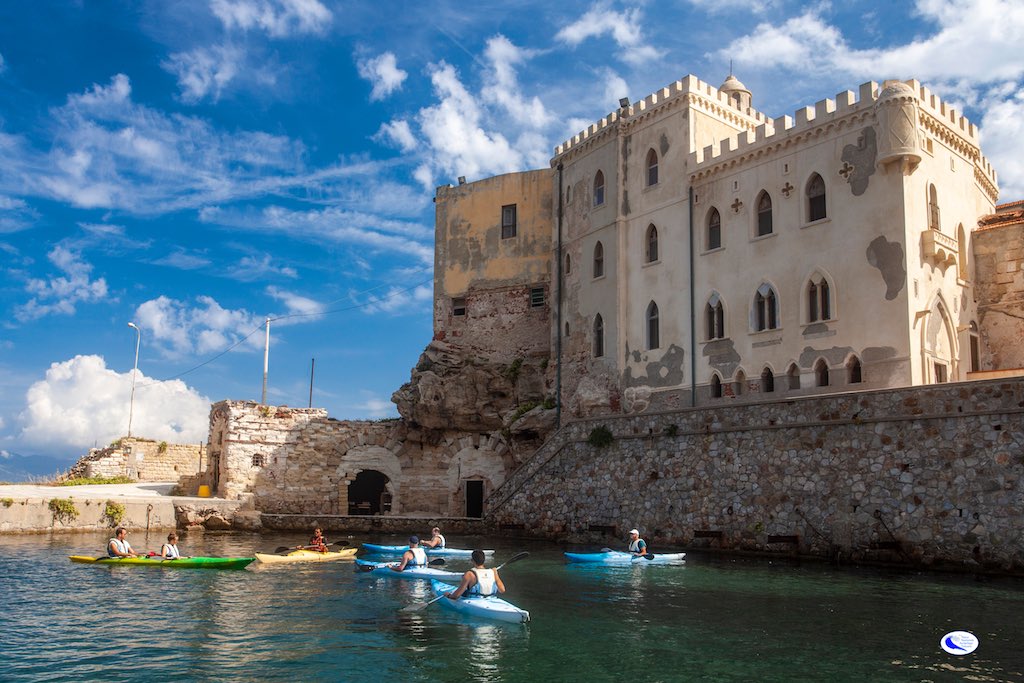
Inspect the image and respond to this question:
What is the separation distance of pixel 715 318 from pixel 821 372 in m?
4.59

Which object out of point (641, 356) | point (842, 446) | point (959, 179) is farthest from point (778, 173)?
point (842, 446)

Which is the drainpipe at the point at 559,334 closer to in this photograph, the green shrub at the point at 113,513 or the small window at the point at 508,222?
the small window at the point at 508,222

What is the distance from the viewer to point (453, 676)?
12.4m

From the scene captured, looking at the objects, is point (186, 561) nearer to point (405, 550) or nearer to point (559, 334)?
point (405, 550)

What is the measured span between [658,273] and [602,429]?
22.0 feet

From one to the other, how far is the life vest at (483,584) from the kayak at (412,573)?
4.53 meters

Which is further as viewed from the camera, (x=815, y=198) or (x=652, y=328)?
(x=652, y=328)

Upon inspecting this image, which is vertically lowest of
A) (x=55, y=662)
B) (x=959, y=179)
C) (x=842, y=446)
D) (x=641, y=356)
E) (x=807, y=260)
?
(x=55, y=662)

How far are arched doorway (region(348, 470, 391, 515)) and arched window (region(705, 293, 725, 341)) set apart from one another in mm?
17337

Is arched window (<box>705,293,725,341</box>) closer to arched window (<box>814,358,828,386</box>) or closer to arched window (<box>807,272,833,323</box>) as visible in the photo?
arched window (<box>807,272,833,323</box>)

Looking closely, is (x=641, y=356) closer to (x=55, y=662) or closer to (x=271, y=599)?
(x=271, y=599)

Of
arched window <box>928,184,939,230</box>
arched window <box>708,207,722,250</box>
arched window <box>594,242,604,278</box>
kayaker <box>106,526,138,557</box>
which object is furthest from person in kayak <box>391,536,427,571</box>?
arched window <box>928,184,939,230</box>

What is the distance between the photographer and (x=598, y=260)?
3625cm

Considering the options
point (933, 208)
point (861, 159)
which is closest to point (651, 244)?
point (861, 159)
